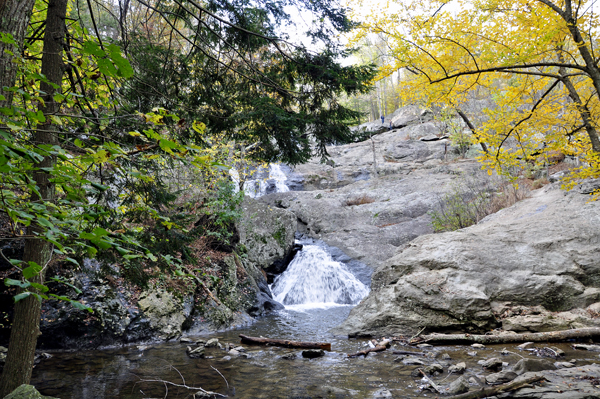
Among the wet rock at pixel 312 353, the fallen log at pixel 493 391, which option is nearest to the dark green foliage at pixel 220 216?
the wet rock at pixel 312 353

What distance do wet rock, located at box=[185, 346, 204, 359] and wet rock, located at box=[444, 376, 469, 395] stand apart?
3.96m

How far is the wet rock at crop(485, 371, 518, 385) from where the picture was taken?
3.89m

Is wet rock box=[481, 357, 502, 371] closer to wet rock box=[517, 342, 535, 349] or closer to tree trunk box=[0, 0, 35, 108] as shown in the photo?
wet rock box=[517, 342, 535, 349]

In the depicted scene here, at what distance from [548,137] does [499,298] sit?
3.13 m

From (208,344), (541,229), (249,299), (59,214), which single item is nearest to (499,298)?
(541,229)

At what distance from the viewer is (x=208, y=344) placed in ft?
20.7

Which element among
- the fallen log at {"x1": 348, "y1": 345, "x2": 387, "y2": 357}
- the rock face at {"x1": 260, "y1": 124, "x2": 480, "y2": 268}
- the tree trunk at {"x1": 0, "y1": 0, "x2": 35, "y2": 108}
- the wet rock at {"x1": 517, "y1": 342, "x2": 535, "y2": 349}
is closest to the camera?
the tree trunk at {"x1": 0, "y1": 0, "x2": 35, "y2": 108}

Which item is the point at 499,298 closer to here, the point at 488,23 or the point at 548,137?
the point at 548,137

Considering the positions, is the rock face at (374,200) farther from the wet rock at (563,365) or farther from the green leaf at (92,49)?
the green leaf at (92,49)

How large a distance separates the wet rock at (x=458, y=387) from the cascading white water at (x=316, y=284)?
7384 mm

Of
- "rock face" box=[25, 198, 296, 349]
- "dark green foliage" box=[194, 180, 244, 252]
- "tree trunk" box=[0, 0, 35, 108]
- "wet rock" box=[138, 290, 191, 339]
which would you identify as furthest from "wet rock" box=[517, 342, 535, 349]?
"dark green foliage" box=[194, 180, 244, 252]

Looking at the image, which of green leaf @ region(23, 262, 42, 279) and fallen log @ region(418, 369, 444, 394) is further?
fallen log @ region(418, 369, 444, 394)

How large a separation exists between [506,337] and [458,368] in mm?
1770

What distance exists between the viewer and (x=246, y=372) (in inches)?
194
